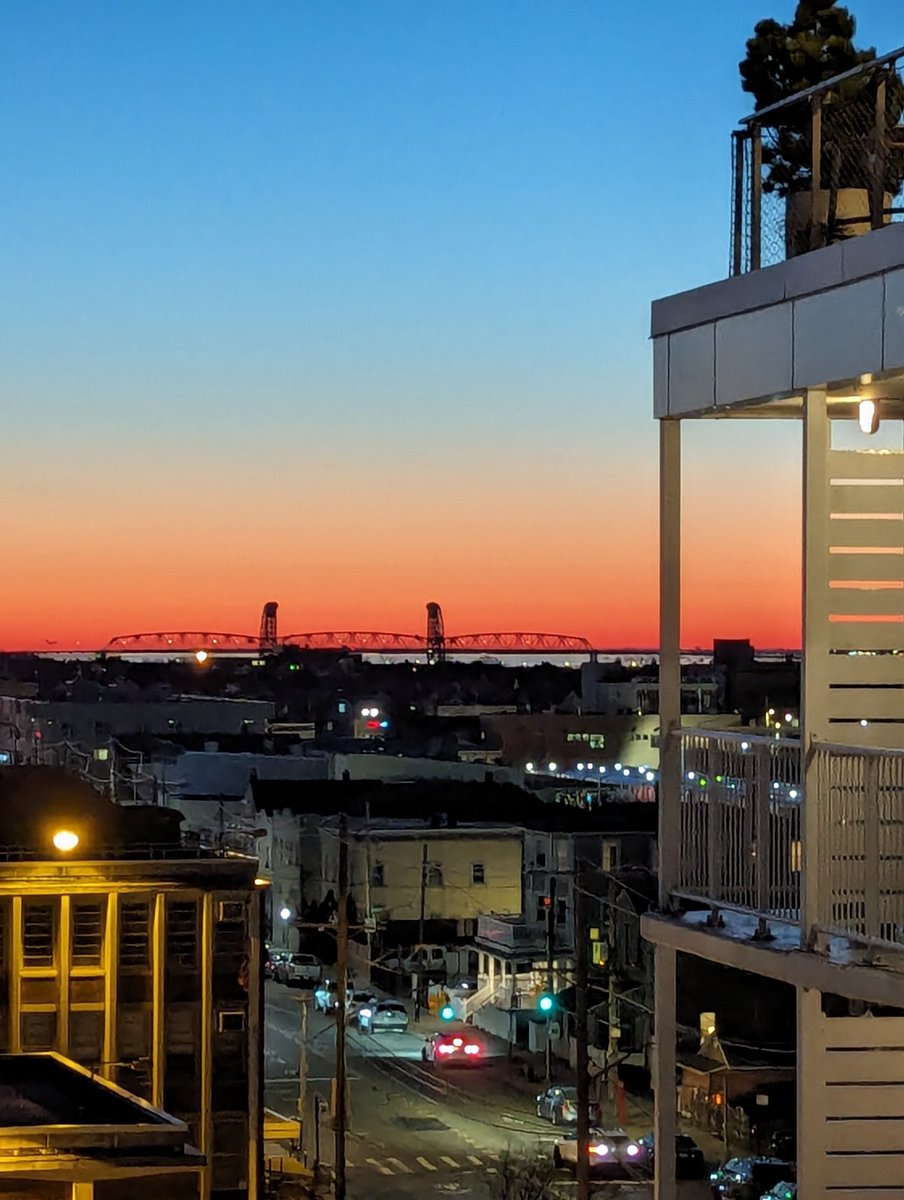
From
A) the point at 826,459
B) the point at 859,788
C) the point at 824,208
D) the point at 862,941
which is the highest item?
the point at 824,208

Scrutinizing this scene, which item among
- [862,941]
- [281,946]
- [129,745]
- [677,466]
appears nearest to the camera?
[862,941]

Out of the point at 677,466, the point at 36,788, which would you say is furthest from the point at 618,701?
the point at 677,466

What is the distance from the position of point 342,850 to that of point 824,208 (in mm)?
17621

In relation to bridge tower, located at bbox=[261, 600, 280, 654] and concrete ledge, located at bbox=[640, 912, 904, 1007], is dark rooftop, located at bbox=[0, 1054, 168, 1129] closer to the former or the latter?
concrete ledge, located at bbox=[640, 912, 904, 1007]

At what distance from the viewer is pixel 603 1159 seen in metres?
26.7

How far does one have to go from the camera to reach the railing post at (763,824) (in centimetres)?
677

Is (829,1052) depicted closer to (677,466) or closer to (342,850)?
(677,466)

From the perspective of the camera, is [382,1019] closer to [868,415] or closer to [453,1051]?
[453,1051]

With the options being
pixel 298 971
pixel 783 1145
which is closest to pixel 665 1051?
pixel 783 1145

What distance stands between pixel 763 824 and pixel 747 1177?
2031cm

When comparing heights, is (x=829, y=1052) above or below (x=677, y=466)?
below

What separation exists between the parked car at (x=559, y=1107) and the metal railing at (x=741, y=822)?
25423 millimetres

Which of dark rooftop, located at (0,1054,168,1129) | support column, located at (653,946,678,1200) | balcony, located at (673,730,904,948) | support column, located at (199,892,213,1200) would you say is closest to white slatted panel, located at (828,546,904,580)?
balcony, located at (673,730,904,948)

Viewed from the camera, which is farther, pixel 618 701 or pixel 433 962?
pixel 618 701
